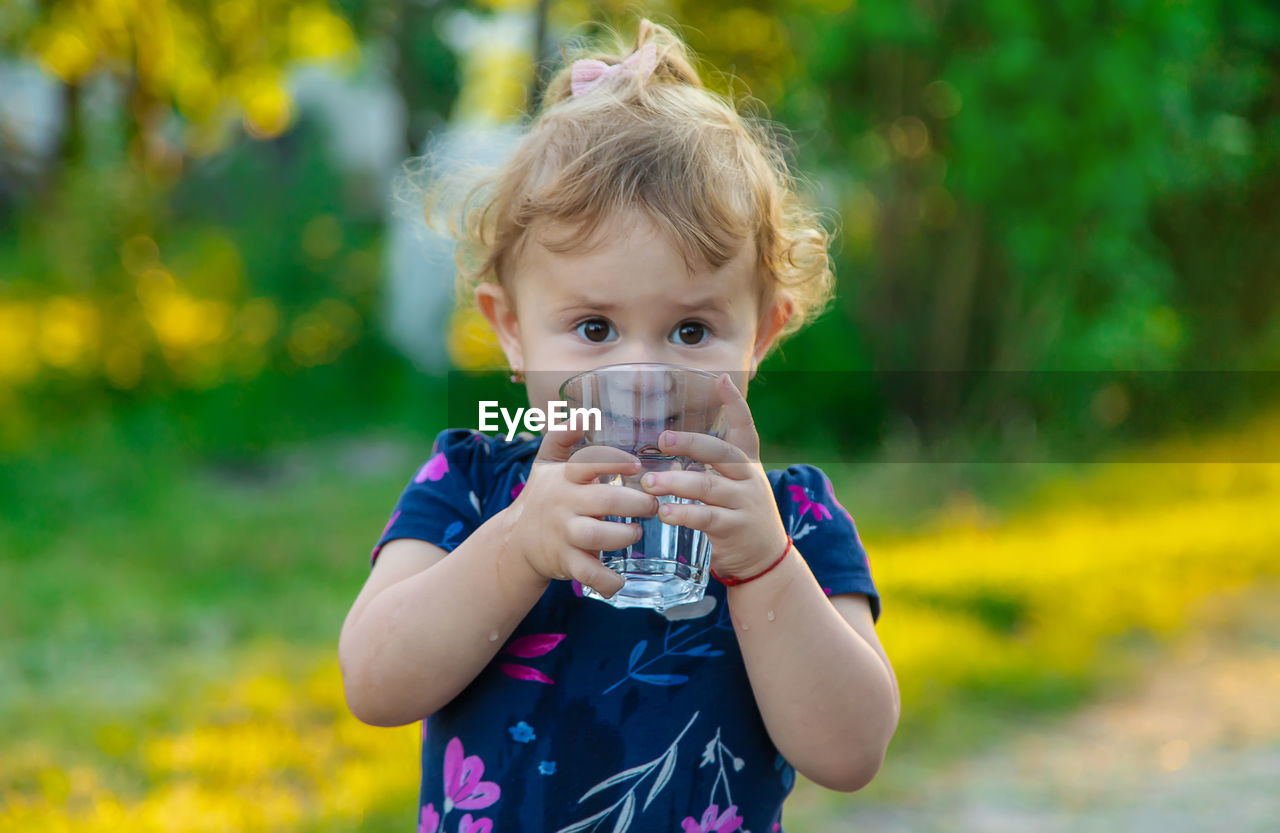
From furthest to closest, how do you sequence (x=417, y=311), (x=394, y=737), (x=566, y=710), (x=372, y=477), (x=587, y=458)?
(x=417, y=311) < (x=372, y=477) < (x=394, y=737) < (x=566, y=710) < (x=587, y=458)

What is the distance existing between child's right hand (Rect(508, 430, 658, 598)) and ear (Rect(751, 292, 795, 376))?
47cm

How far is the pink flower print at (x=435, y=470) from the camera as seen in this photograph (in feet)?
4.69

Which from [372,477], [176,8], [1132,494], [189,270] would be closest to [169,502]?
[372,477]

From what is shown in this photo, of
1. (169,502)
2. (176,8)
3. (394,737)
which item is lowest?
(394,737)

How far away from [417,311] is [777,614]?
21.5ft

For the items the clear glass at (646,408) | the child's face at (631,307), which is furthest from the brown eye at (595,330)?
the clear glass at (646,408)

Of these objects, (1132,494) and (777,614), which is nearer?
(777,614)

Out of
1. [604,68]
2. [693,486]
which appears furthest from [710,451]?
[604,68]

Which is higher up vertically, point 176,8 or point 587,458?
point 176,8

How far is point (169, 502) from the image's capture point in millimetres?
5098

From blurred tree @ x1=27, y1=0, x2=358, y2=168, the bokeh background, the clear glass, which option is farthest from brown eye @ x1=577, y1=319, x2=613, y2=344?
blurred tree @ x1=27, y1=0, x2=358, y2=168

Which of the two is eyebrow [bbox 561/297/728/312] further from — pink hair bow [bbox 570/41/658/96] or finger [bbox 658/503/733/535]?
pink hair bow [bbox 570/41/658/96]

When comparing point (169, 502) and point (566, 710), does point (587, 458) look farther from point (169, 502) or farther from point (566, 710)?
point (169, 502)

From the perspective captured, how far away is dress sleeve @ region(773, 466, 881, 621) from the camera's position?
1401mm
